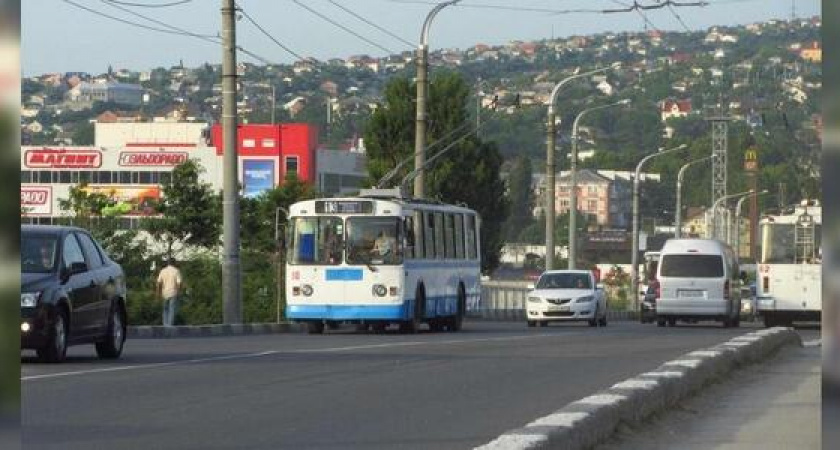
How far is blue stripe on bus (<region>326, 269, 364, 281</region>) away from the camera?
110ft

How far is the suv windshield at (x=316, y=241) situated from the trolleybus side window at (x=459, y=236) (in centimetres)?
459

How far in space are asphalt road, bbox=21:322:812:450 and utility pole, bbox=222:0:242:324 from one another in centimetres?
1047

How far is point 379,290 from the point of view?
3319cm

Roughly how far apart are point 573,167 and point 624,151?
5096 inches

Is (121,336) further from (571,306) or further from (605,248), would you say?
(605,248)

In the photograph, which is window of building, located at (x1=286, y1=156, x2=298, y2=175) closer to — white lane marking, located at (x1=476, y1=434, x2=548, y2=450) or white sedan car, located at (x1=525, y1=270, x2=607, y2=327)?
white sedan car, located at (x1=525, y1=270, x2=607, y2=327)

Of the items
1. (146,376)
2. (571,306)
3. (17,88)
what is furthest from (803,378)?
(571,306)

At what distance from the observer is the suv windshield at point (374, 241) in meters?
33.4

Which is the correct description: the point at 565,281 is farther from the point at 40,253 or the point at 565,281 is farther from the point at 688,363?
the point at 688,363

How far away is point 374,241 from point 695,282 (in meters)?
14.0

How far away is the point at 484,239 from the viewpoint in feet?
295

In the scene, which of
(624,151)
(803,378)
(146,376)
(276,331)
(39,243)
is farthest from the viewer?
(624,151)

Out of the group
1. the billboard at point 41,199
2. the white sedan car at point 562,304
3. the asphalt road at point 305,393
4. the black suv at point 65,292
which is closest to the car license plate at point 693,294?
the white sedan car at point 562,304

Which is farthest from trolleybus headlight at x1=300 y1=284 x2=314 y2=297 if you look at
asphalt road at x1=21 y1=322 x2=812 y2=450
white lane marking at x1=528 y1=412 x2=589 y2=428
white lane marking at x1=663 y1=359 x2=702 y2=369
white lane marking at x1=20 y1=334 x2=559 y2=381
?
white lane marking at x1=528 y1=412 x2=589 y2=428
